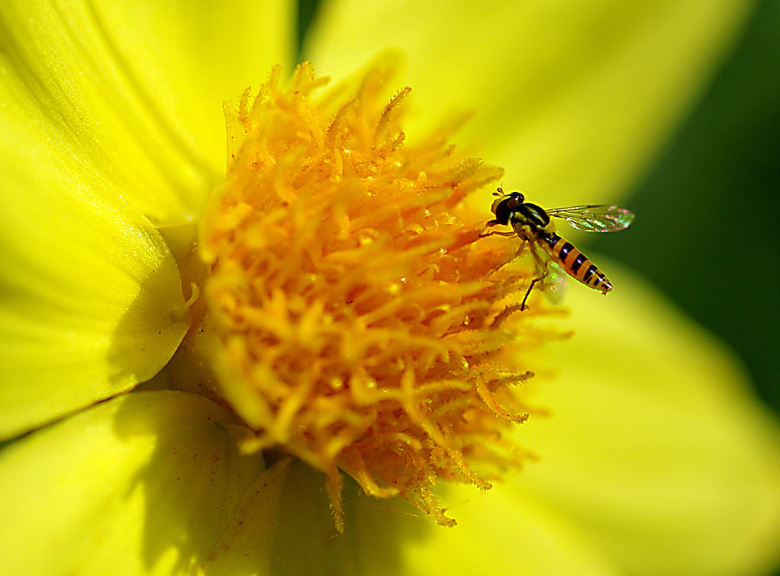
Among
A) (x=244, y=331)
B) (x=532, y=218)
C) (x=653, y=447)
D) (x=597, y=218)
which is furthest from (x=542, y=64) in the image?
(x=244, y=331)

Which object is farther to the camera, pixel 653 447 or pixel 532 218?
pixel 653 447

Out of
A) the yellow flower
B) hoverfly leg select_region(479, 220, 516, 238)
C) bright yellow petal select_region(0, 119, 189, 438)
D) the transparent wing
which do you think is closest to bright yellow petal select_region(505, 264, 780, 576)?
the yellow flower

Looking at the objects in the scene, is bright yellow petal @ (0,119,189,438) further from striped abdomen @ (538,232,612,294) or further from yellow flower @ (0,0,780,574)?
striped abdomen @ (538,232,612,294)

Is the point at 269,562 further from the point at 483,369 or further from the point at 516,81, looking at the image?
the point at 516,81

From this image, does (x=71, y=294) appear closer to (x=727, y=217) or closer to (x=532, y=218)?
(x=532, y=218)

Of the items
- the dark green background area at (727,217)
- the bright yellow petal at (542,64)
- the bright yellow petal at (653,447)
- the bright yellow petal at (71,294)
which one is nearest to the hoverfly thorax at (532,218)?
the bright yellow petal at (542,64)

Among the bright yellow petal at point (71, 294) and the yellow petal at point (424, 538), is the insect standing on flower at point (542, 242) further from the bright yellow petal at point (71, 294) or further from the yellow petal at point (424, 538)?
the bright yellow petal at point (71, 294)
